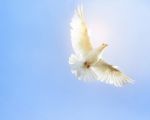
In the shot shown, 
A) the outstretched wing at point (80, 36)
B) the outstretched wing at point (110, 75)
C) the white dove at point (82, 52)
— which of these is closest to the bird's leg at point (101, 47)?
the white dove at point (82, 52)

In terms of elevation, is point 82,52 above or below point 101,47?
below

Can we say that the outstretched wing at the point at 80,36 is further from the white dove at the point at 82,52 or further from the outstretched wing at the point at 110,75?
the outstretched wing at the point at 110,75

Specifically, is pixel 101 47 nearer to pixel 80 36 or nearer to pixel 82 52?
pixel 82 52

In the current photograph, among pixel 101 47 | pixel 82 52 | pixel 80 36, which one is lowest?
pixel 82 52

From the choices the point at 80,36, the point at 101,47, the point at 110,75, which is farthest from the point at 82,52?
the point at 110,75

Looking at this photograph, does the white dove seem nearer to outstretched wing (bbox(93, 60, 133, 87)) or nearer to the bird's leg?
the bird's leg

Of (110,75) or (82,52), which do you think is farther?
(110,75)

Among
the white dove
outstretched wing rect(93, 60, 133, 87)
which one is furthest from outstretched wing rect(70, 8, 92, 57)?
outstretched wing rect(93, 60, 133, 87)
